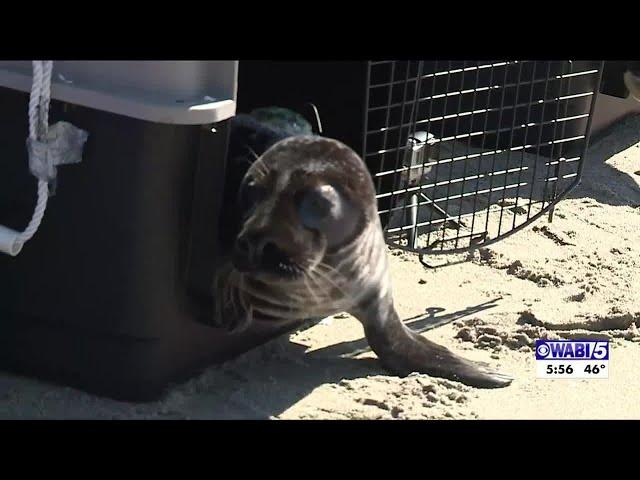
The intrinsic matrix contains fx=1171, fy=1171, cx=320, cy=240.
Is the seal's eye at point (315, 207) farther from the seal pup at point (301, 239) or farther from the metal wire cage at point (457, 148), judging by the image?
the metal wire cage at point (457, 148)

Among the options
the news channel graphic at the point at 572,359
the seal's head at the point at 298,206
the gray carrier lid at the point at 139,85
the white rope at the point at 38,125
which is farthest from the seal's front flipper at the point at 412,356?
the white rope at the point at 38,125

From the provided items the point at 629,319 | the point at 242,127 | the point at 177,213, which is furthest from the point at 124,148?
the point at 629,319

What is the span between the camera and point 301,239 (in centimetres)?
205

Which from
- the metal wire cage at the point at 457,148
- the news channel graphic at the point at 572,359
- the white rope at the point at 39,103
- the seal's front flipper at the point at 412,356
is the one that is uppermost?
the white rope at the point at 39,103

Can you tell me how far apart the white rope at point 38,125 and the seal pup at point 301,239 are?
34 centimetres

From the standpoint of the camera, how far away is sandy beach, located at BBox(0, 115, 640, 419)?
220 centimetres

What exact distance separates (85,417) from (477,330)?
39.6 inches

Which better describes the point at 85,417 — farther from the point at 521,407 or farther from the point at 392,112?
the point at 392,112

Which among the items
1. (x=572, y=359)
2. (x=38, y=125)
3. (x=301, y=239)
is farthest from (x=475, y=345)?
(x=38, y=125)

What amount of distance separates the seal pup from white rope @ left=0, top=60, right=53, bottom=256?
0.34 metres

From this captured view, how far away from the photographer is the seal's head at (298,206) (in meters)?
2.04

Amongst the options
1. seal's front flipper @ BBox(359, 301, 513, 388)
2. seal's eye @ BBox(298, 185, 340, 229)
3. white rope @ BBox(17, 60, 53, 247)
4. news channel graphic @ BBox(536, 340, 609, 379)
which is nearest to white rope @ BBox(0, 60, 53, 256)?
white rope @ BBox(17, 60, 53, 247)

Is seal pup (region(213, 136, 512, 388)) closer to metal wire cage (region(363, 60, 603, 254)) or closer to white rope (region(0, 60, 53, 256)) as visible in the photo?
white rope (region(0, 60, 53, 256))

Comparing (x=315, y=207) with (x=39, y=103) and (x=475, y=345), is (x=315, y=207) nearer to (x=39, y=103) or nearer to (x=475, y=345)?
(x=39, y=103)
